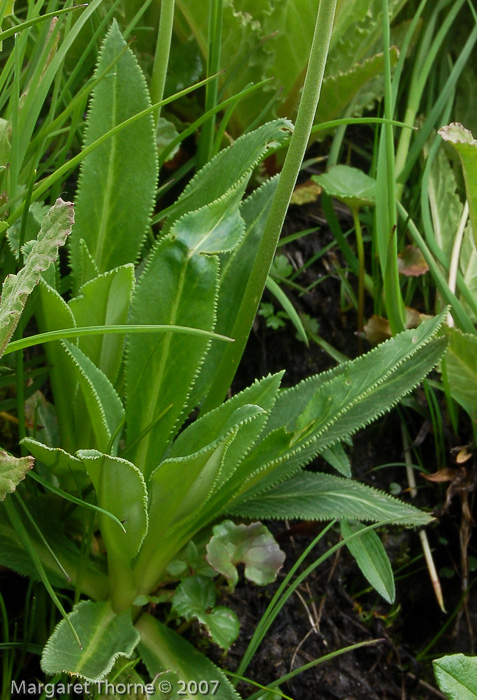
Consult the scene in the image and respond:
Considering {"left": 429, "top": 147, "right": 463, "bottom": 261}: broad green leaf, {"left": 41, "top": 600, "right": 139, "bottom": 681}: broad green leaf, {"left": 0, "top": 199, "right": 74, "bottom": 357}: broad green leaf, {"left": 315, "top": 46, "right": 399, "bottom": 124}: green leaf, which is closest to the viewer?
{"left": 0, "top": 199, "right": 74, "bottom": 357}: broad green leaf

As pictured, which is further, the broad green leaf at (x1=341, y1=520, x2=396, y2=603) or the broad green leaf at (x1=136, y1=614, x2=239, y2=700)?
the broad green leaf at (x1=341, y1=520, x2=396, y2=603)

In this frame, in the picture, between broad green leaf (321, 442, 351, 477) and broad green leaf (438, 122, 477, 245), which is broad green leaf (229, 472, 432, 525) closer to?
broad green leaf (321, 442, 351, 477)

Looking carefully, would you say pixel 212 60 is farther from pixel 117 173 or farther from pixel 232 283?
pixel 232 283

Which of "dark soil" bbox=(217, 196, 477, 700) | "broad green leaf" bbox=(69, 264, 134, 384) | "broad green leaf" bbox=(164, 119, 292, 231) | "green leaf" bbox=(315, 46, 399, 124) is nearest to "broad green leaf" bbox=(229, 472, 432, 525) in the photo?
"dark soil" bbox=(217, 196, 477, 700)

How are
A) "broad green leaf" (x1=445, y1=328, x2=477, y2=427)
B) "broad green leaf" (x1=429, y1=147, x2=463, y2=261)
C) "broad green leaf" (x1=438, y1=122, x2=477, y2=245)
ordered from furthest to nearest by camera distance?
"broad green leaf" (x1=429, y1=147, x2=463, y2=261)
"broad green leaf" (x1=445, y1=328, x2=477, y2=427)
"broad green leaf" (x1=438, y1=122, x2=477, y2=245)

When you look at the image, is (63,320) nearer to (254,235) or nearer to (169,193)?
(254,235)

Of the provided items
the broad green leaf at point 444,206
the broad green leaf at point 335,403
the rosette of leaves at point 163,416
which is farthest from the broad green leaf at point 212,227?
the broad green leaf at point 444,206

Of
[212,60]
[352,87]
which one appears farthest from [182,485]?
[352,87]
